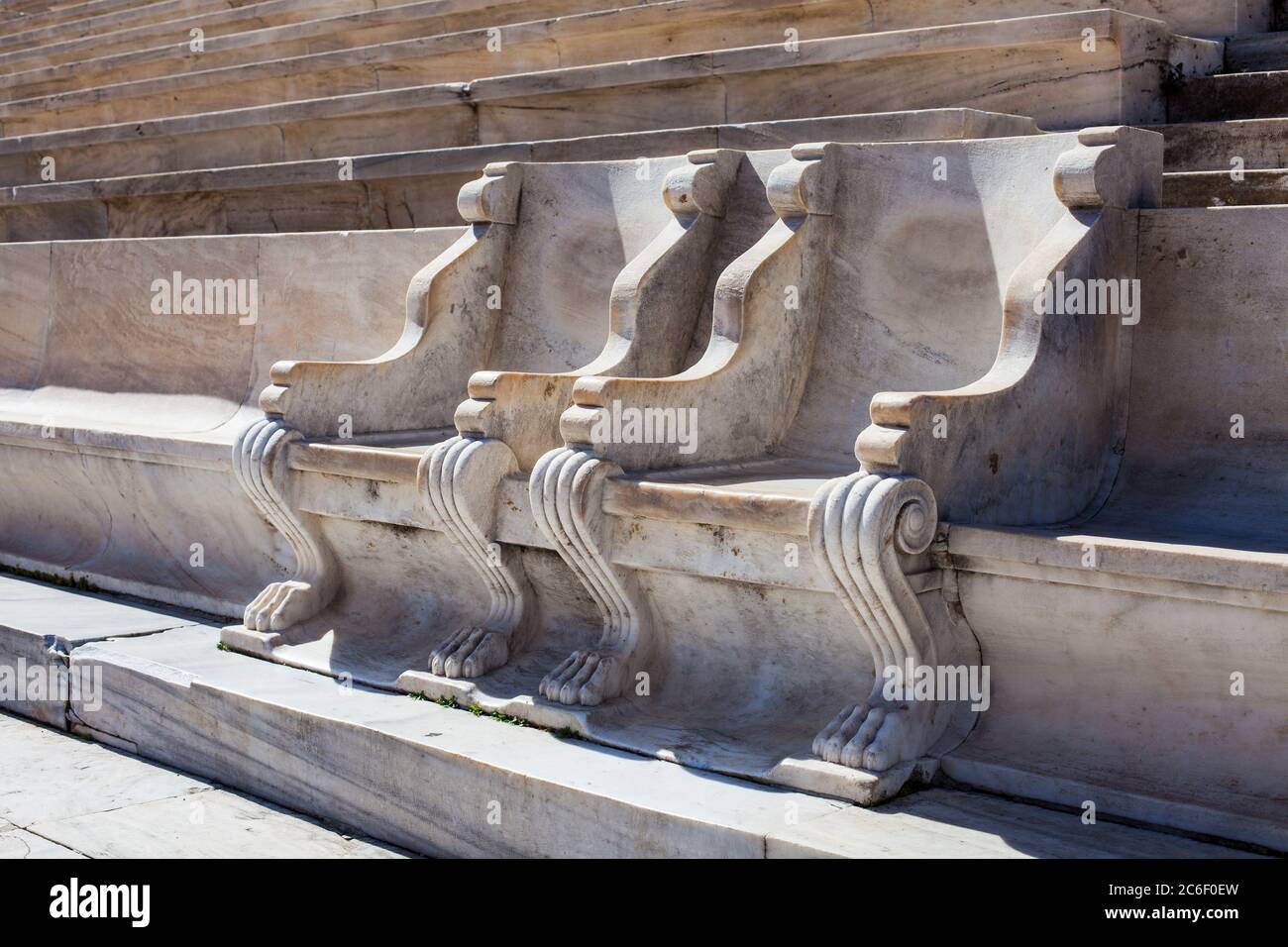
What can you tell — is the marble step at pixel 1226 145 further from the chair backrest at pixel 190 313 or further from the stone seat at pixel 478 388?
the chair backrest at pixel 190 313

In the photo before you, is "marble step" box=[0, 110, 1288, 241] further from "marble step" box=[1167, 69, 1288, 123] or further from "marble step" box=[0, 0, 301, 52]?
"marble step" box=[0, 0, 301, 52]

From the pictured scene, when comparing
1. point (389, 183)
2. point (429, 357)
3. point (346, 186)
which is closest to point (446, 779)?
point (429, 357)

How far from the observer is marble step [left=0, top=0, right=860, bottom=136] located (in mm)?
6816

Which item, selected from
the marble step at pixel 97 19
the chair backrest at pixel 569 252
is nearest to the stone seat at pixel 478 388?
the chair backrest at pixel 569 252

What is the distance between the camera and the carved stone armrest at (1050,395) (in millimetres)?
3717

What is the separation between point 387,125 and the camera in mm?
7746

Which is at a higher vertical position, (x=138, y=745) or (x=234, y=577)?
(x=234, y=577)

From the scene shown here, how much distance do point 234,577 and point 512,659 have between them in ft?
5.88

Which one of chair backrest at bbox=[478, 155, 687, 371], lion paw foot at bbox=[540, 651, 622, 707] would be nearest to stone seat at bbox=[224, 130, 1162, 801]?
lion paw foot at bbox=[540, 651, 622, 707]

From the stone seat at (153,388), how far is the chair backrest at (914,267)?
191 cm
